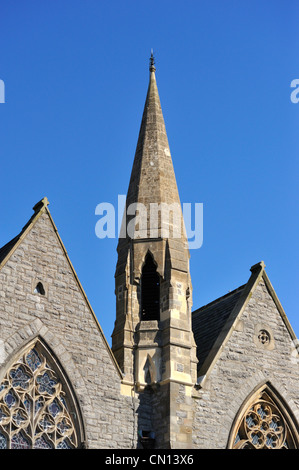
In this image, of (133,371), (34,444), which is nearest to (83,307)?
(133,371)

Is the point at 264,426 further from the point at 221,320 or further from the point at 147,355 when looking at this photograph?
the point at 147,355

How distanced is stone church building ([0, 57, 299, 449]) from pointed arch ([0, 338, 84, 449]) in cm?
2

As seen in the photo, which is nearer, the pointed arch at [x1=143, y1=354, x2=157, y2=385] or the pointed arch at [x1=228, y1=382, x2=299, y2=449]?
the pointed arch at [x1=143, y1=354, x2=157, y2=385]

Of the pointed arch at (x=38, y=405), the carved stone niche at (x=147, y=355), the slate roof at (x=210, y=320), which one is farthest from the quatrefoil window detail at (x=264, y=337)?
the pointed arch at (x=38, y=405)

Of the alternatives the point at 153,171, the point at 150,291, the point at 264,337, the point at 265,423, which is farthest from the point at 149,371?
the point at 153,171

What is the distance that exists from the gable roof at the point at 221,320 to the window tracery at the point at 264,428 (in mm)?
1486

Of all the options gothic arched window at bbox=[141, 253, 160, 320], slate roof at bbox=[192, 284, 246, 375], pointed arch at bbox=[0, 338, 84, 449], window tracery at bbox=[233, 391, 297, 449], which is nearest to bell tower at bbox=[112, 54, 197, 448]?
gothic arched window at bbox=[141, 253, 160, 320]

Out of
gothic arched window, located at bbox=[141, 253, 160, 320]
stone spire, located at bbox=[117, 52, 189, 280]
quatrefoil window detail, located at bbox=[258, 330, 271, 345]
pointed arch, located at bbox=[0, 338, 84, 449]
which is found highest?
stone spire, located at bbox=[117, 52, 189, 280]

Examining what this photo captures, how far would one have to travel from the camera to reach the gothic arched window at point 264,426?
2238cm

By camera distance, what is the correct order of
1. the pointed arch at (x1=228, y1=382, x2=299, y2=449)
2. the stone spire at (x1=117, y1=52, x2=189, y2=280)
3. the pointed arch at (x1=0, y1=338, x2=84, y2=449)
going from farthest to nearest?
the stone spire at (x1=117, y1=52, x2=189, y2=280) < the pointed arch at (x1=228, y1=382, x2=299, y2=449) < the pointed arch at (x1=0, y1=338, x2=84, y2=449)

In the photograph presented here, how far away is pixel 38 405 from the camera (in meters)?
20.0

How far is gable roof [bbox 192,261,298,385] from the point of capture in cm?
2288

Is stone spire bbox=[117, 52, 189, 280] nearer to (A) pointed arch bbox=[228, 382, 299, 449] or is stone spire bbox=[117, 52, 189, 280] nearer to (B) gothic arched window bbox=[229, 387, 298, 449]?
(A) pointed arch bbox=[228, 382, 299, 449]

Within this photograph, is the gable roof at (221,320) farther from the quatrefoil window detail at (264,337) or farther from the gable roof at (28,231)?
the gable roof at (28,231)
